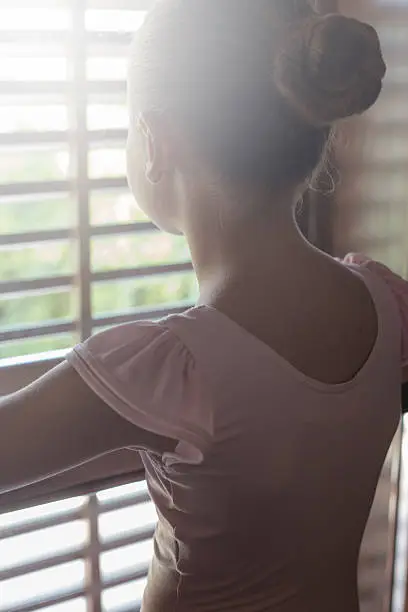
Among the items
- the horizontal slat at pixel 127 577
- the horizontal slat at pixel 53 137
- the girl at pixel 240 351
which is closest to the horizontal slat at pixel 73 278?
the horizontal slat at pixel 53 137

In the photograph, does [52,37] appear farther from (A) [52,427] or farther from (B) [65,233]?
(A) [52,427]

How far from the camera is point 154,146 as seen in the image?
0.65m

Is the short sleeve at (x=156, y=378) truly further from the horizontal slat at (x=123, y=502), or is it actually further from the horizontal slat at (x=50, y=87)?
the horizontal slat at (x=123, y=502)

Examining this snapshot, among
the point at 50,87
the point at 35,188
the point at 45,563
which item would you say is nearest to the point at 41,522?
the point at 45,563

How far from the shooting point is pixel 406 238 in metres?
1.12

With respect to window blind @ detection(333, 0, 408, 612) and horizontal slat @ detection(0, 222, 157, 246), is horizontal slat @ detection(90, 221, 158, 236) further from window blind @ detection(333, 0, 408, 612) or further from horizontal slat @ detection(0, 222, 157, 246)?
window blind @ detection(333, 0, 408, 612)

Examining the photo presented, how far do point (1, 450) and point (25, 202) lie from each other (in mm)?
352

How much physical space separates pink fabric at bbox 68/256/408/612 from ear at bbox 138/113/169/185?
0.12 metres

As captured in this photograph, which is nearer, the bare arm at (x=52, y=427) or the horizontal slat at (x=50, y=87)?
the bare arm at (x=52, y=427)

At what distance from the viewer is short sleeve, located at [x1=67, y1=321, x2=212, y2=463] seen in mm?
593

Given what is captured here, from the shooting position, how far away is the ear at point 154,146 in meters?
0.64

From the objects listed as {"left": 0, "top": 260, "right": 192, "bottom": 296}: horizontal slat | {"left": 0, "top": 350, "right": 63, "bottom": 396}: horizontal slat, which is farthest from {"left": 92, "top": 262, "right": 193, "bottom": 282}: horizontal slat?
{"left": 0, "top": 350, "right": 63, "bottom": 396}: horizontal slat

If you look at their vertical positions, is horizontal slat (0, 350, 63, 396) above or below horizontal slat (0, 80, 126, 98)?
below

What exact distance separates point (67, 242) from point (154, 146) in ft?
0.89
